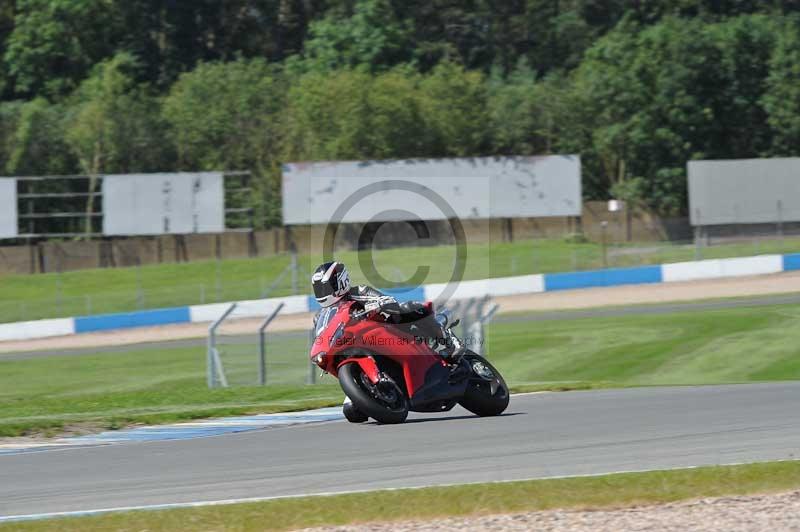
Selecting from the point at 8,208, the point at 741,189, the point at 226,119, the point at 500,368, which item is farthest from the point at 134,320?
the point at 741,189

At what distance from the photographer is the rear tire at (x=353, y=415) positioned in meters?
13.3

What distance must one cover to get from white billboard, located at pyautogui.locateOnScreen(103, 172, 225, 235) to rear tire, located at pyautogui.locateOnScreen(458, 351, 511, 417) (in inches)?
1638

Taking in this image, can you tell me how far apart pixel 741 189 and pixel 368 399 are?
42.0 meters

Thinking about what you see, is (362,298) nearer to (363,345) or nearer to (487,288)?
(363,345)

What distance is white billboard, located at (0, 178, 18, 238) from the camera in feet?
177

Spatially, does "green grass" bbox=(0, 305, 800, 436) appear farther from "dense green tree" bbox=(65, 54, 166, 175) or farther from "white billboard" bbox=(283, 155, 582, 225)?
"dense green tree" bbox=(65, 54, 166, 175)

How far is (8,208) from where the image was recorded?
54.1m

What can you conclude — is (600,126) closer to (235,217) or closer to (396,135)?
(396,135)

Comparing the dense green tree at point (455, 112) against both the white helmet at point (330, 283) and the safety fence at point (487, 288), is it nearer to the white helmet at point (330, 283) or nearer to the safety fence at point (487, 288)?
the safety fence at point (487, 288)

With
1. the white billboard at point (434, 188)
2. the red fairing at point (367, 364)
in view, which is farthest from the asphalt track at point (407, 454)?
the white billboard at point (434, 188)

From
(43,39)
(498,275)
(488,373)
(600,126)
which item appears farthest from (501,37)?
(488,373)

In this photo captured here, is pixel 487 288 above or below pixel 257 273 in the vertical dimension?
below

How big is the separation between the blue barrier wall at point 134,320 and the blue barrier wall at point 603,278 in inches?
483

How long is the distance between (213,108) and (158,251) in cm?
1105
